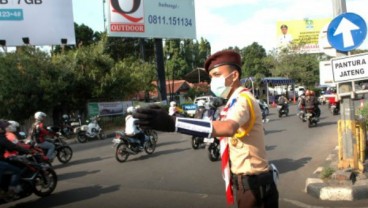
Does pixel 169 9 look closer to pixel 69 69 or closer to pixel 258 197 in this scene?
pixel 69 69

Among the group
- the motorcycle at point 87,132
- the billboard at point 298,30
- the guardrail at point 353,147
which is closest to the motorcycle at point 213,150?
the guardrail at point 353,147

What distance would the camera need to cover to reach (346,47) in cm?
743

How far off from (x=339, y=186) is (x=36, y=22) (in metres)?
24.3

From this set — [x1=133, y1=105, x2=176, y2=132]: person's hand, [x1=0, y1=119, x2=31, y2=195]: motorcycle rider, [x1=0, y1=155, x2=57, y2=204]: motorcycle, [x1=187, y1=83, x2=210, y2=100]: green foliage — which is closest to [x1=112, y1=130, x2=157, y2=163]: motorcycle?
[x1=0, y1=155, x2=57, y2=204]: motorcycle

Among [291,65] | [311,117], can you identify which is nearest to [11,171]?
[311,117]

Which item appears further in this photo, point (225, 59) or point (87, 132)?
point (87, 132)

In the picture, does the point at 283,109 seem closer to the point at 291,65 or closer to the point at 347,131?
the point at 347,131

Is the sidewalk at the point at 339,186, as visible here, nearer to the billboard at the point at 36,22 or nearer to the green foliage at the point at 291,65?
the billboard at the point at 36,22

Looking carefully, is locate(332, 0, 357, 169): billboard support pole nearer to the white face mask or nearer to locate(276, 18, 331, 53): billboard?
the white face mask

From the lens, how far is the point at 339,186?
6.64 metres

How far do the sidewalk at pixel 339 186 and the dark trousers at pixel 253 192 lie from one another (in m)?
3.78

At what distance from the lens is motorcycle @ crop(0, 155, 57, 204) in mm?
7109

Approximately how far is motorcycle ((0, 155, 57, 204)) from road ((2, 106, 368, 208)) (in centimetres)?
19

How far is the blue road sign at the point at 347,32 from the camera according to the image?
7277 mm
